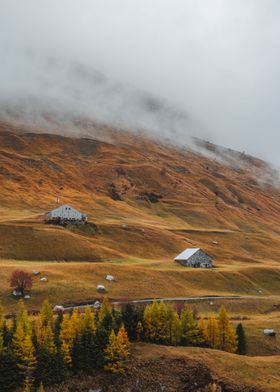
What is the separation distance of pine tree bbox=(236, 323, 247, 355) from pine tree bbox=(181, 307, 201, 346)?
752 centimetres

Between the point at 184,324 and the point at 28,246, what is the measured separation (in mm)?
70637

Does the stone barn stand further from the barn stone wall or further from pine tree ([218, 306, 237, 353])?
pine tree ([218, 306, 237, 353])

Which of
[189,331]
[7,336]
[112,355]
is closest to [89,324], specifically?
[112,355]

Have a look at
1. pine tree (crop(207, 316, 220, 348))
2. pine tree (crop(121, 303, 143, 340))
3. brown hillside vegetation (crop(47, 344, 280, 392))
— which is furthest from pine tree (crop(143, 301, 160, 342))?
pine tree (crop(207, 316, 220, 348))

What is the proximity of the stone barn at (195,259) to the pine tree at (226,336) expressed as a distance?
6322cm

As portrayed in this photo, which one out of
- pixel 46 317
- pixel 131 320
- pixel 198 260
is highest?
pixel 198 260

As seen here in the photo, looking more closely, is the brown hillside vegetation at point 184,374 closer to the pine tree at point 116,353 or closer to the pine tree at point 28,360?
the pine tree at point 116,353

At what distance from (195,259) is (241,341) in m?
64.8

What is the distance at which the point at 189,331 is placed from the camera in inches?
3376

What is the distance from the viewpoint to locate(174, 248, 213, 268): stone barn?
15150cm

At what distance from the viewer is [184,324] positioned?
86250 mm

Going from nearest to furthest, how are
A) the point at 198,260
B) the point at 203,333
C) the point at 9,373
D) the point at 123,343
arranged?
1. the point at 9,373
2. the point at 123,343
3. the point at 203,333
4. the point at 198,260

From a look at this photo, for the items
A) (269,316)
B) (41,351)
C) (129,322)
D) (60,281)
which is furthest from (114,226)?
(41,351)

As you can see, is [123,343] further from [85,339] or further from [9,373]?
[9,373]
